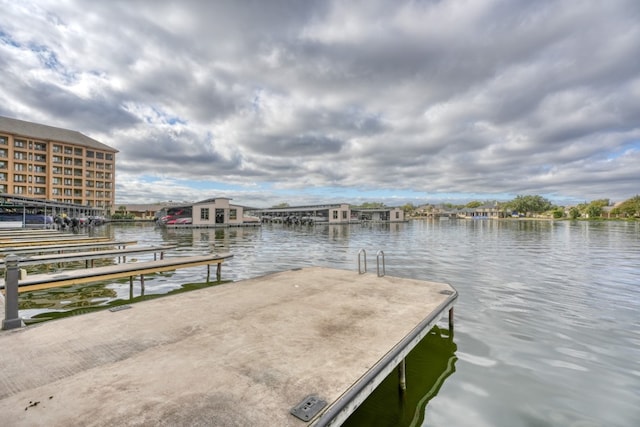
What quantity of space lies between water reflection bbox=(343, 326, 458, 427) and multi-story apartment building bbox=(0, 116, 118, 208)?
3357 inches

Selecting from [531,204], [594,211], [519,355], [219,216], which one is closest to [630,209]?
[594,211]

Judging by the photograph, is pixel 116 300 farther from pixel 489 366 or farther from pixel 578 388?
pixel 578 388

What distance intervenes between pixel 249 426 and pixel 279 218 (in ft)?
258

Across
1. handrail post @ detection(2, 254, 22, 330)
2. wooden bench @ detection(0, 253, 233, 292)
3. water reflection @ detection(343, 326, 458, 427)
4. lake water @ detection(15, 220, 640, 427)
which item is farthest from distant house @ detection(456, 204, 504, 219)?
handrail post @ detection(2, 254, 22, 330)

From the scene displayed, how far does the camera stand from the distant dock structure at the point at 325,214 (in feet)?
229

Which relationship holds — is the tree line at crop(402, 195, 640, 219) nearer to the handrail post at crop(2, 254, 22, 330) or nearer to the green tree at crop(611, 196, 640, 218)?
the green tree at crop(611, 196, 640, 218)

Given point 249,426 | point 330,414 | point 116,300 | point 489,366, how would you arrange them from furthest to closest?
point 116,300, point 489,366, point 330,414, point 249,426

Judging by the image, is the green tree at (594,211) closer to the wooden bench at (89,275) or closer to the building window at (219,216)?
the building window at (219,216)

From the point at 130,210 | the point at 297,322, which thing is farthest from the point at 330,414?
the point at 130,210

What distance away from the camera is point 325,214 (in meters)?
73.4

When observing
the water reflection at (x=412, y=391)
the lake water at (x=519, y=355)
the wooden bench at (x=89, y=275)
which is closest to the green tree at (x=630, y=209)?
the lake water at (x=519, y=355)

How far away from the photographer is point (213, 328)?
14.4 ft

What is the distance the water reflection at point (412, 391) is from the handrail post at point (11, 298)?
476 cm

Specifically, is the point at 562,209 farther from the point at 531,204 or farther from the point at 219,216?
the point at 219,216
